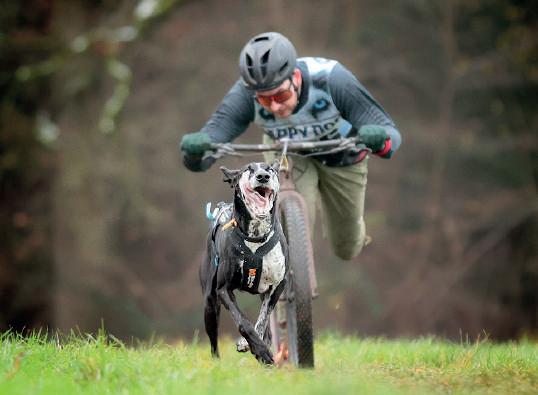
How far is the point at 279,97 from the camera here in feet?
21.3

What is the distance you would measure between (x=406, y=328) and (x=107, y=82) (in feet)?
23.0

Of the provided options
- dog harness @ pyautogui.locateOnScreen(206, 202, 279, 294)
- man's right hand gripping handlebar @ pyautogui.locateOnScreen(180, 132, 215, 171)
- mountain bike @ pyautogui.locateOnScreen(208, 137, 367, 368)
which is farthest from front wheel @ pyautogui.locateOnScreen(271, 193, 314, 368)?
man's right hand gripping handlebar @ pyautogui.locateOnScreen(180, 132, 215, 171)

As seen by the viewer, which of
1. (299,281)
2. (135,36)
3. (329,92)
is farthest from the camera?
(135,36)

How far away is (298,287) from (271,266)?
565 millimetres

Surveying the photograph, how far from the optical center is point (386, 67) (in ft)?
60.6

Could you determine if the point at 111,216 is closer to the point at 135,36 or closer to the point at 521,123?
the point at 135,36

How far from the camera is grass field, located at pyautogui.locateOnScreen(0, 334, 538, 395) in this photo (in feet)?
15.6

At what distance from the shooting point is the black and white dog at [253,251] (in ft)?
17.8

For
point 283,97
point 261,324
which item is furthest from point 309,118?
point 261,324

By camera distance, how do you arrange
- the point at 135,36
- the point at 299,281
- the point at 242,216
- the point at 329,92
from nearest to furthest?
the point at 242,216 → the point at 299,281 → the point at 329,92 → the point at 135,36

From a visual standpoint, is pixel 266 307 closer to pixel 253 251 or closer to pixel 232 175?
pixel 253 251

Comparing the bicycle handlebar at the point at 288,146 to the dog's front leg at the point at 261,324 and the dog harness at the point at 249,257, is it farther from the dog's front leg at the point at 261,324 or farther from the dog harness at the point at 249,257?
the dog's front leg at the point at 261,324

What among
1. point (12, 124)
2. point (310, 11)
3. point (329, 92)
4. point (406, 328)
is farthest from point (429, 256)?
point (329, 92)

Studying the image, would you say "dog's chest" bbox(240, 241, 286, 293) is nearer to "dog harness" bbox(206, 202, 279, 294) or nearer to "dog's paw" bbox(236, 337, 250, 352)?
"dog harness" bbox(206, 202, 279, 294)
